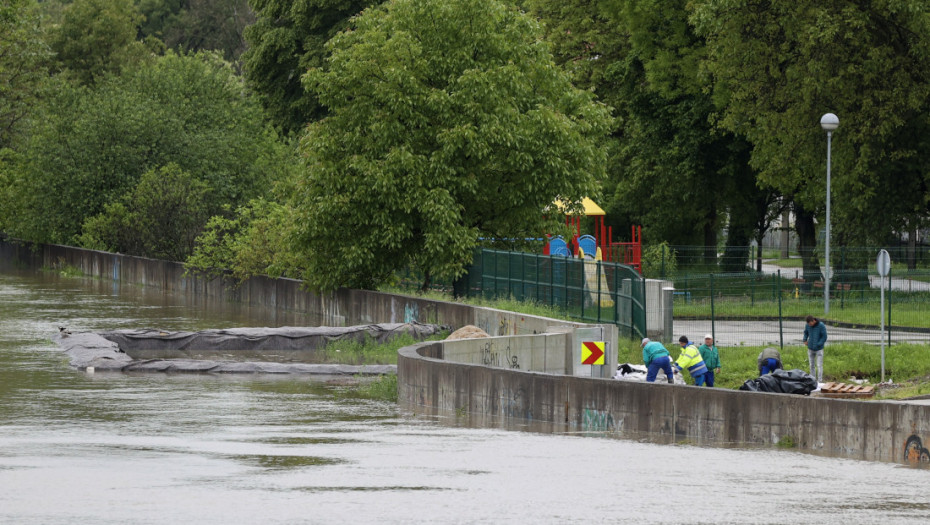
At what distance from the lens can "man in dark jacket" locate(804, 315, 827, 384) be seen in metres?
26.3

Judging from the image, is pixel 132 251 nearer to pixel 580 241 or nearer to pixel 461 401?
pixel 580 241

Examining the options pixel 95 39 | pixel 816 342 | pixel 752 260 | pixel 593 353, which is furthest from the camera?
pixel 95 39

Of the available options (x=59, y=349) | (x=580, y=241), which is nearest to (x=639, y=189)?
(x=580, y=241)

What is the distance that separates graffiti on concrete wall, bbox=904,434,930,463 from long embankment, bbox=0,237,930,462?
11 mm

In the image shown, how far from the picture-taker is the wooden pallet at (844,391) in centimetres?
2347

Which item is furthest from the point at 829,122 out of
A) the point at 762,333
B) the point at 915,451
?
the point at 915,451

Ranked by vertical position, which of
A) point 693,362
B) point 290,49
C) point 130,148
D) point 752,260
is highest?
point 290,49

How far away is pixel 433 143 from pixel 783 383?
17.0 metres

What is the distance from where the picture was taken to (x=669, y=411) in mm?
18312

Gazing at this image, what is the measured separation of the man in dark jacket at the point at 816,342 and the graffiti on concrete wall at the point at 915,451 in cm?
1010

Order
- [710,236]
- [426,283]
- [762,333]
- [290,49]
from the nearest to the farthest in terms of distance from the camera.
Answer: [762,333] < [426,283] < [710,236] < [290,49]

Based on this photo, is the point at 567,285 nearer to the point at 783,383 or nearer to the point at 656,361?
the point at 656,361

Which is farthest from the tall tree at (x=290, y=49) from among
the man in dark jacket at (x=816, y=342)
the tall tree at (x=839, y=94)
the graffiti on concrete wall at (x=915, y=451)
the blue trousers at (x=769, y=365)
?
the graffiti on concrete wall at (x=915, y=451)

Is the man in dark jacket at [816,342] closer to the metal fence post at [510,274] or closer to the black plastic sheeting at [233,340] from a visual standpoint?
the black plastic sheeting at [233,340]
